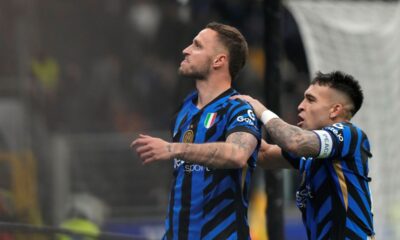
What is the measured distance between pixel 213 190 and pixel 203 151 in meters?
Answer: 0.34

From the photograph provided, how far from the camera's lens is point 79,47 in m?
15.2

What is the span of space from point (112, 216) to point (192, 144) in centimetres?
853

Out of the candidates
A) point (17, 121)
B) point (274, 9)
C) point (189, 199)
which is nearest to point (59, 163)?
point (17, 121)

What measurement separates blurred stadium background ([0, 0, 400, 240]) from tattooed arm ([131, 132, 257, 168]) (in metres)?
2.98

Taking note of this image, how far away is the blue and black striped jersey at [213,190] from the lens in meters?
4.40

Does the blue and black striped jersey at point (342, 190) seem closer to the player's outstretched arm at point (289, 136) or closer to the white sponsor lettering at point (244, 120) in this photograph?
the player's outstretched arm at point (289, 136)

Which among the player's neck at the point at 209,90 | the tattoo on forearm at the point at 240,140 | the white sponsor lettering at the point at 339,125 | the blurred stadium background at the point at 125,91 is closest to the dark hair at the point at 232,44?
the player's neck at the point at 209,90

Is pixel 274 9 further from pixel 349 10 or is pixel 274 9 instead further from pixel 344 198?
pixel 349 10

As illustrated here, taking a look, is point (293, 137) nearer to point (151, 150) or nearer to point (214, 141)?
point (214, 141)

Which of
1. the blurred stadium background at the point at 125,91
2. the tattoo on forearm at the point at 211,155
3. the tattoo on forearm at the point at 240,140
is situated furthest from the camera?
the blurred stadium background at the point at 125,91

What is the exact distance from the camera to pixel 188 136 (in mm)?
4484

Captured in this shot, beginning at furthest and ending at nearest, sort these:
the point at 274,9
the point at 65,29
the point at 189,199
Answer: the point at 65,29
the point at 274,9
the point at 189,199

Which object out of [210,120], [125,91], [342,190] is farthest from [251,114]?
[125,91]

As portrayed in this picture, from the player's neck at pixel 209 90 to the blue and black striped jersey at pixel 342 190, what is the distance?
55cm
